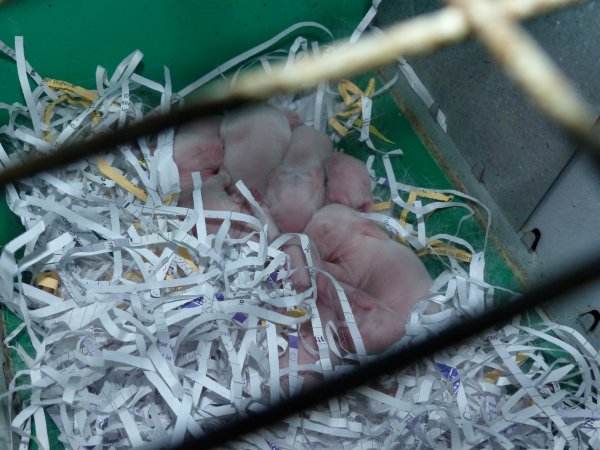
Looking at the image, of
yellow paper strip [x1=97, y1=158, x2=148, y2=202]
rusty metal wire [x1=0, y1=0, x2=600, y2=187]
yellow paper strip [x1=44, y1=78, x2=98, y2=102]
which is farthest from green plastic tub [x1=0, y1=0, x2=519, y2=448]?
rusty metal wire [x1=0, y1=0, x2=600, y2=187]

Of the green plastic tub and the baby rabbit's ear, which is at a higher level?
the green plastic tub

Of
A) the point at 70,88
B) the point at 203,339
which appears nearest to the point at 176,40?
the point at 70,88

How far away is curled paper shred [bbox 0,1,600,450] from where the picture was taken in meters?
0.97

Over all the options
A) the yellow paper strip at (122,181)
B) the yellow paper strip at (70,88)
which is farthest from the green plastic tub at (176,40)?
the yellow paper strip at (122,181)

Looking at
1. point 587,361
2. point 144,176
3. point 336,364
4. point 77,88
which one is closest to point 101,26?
point 77,88

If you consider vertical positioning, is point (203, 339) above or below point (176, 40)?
below

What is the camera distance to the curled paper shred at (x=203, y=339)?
0.97 metres

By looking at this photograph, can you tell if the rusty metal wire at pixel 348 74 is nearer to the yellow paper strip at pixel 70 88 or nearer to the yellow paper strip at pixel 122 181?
the yellow paper strip at pixel 122 181

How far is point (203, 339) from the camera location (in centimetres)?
104

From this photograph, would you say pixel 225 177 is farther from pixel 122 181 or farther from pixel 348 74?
pixel 348 74

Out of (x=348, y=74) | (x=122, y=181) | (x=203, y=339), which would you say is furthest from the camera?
(x=122, y=181)

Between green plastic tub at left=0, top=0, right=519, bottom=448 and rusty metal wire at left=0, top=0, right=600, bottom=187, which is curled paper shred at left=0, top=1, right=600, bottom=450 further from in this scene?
rusty metal wire at left=0, top=0, right=600, bottom=187

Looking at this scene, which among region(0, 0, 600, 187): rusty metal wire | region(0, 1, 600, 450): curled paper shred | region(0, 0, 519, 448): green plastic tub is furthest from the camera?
region(0, 0, 519, 448): green plastic tub

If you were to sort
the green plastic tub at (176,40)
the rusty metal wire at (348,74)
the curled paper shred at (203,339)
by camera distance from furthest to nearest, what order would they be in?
the green plastic tub at (176,40) < the curled paper shred at (203,339) < the rusty metal wire at (348,74)
